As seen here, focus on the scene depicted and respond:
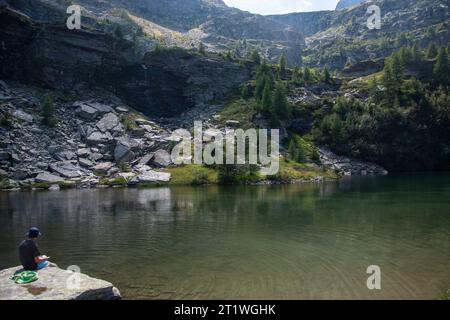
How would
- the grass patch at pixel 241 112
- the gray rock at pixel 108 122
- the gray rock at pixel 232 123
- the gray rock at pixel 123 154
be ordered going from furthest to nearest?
the grass patch at pixel 241 112, the gray rock at pixel 232 123, the gray rock at pixel 108 122, the gray rock at pixel 123 154

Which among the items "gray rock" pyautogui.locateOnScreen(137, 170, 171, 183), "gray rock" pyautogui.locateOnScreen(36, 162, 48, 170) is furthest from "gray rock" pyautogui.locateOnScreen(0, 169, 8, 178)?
"gray rock" pyautogui.locateOnScreen(137, 170, 171, 183)

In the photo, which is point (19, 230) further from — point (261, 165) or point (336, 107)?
point (336, 107)

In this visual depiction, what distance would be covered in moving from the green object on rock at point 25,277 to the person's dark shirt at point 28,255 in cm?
95

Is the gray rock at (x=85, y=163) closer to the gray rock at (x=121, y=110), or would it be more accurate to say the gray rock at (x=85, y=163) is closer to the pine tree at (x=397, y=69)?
the gray rock at (x=121, y=110)

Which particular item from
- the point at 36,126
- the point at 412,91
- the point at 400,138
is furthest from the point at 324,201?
the point at 412,91

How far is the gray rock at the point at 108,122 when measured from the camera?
151m

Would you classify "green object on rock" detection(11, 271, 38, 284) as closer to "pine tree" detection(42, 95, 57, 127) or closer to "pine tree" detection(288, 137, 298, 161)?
"pine tree" detection(42, 95, 57, 127)

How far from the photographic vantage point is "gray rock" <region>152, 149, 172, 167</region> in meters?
134

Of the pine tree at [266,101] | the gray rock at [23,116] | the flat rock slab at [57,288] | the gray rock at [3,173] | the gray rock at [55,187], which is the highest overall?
the pine tree at [266,101]

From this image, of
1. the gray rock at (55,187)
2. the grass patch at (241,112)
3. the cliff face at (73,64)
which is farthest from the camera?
the grass patch at (241,112)

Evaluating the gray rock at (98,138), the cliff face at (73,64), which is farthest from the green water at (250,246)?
the cliff face at (73,64)

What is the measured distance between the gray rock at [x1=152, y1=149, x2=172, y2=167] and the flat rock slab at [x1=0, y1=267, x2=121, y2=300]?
110 meters

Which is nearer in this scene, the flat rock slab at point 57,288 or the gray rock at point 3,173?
the flat rock slab at point 57,288

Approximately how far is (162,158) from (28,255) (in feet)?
370
